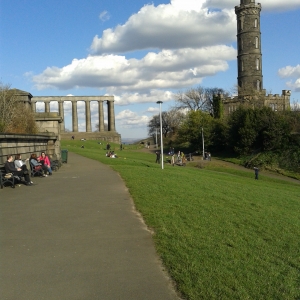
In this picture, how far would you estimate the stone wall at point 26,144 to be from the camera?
1611 cm

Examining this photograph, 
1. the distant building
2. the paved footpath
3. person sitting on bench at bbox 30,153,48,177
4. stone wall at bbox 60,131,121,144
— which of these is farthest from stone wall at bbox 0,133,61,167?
stone wall at bbox 60,131,121,144

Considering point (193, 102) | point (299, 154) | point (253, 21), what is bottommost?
point (299, 154)

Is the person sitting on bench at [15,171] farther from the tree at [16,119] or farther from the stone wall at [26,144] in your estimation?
the tree at [16,119]

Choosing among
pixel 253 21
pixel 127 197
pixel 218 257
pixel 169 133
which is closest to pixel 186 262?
pixel 218 257

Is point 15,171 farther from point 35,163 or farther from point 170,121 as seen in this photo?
point 170,121

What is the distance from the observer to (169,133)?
109 meters

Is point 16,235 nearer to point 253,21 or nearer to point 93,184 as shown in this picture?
point 93,184


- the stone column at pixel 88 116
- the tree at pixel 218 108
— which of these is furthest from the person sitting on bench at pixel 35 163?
the stone column at pixel 88 116

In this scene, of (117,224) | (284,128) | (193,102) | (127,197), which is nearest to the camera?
(117,224)

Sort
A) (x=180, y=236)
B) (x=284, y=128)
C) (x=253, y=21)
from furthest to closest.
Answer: (x=253, y=21) < (x=284, y=128) < (x=180, y=236)

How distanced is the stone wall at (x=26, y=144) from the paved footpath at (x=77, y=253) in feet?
15.9

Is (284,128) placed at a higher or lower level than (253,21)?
lower

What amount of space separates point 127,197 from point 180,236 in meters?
4.95

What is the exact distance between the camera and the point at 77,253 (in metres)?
6.73
